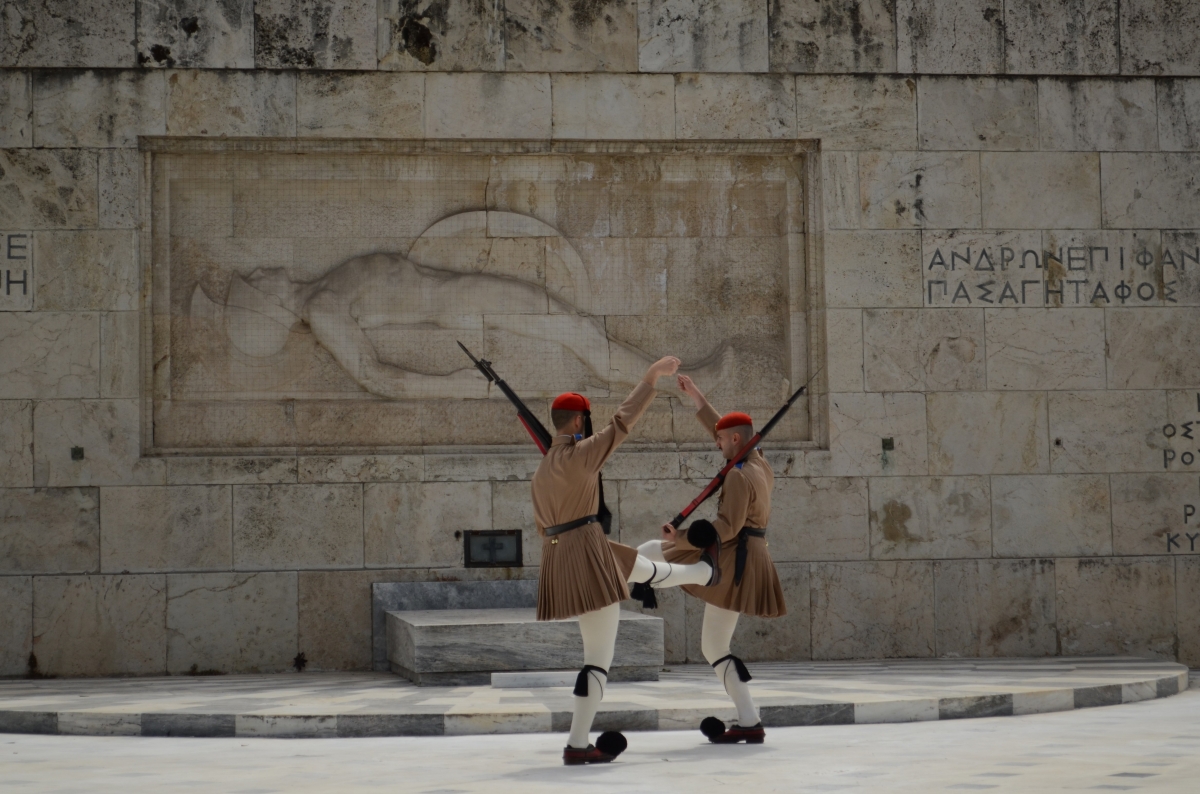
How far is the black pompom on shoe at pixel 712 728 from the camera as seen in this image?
7.39m

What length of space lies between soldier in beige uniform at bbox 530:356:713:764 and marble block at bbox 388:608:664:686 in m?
2.40

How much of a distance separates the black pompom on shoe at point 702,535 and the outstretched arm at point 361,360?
4633 millimetres

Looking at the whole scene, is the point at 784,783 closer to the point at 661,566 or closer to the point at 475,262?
the point at 661,566

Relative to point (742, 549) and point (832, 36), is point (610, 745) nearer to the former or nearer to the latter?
point (742, 549)

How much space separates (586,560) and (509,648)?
8.98 feet

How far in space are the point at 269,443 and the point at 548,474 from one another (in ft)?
16.2

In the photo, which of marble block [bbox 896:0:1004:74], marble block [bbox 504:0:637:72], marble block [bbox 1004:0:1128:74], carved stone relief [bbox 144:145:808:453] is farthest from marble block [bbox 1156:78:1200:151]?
marble block [bbox 504:0:637:72]

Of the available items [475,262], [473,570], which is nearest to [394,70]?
[475,262]

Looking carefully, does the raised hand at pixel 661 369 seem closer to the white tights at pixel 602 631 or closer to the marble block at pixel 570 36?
the white tights at pixel 602 631

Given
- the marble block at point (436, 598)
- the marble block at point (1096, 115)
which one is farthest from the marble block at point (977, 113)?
the marble block at point (436, 598)

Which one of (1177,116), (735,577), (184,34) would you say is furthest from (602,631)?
(1177,116)

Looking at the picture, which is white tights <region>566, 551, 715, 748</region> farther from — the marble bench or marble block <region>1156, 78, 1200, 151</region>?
marble block <region>1156, 78, 1200, 151</region>

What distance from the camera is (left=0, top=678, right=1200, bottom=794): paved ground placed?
19.5 ft

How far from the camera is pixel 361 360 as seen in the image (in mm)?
11648
